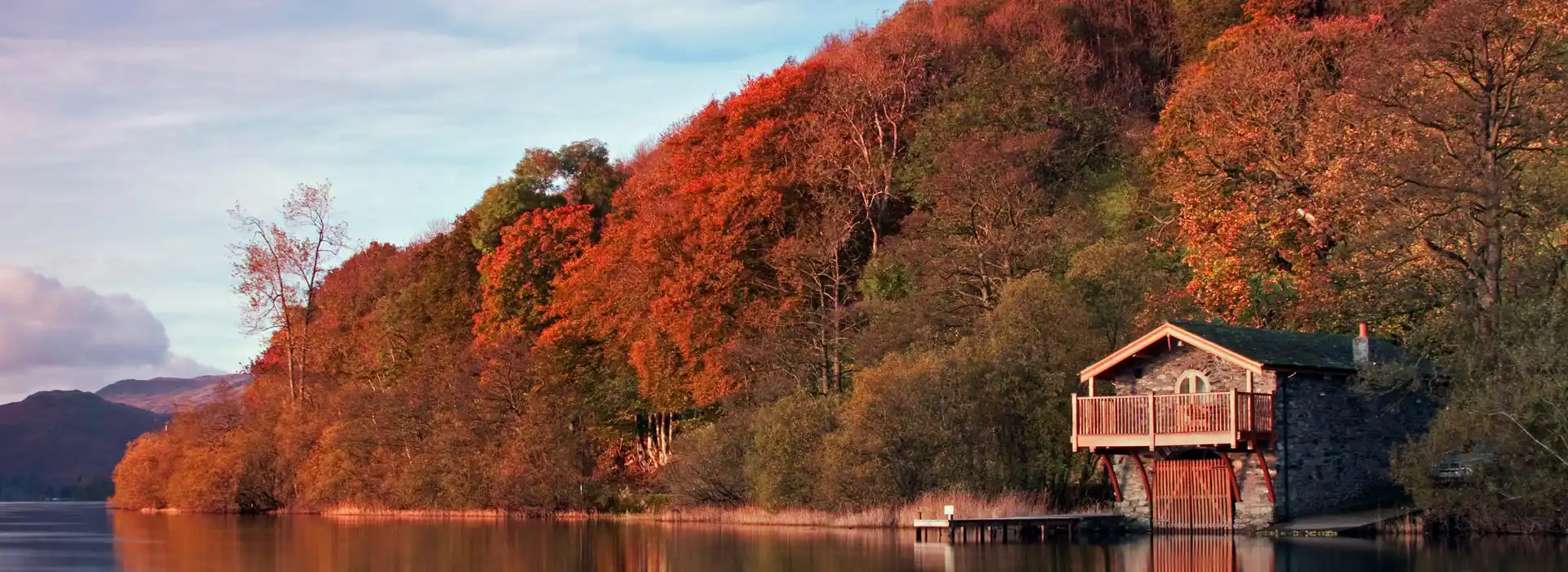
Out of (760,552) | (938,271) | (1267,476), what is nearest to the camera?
(760,552)

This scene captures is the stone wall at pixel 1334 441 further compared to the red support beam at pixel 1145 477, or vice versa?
the red support beam at pixel 1145 477

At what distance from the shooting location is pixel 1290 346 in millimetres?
35281

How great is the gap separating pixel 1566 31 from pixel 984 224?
59.9 ft

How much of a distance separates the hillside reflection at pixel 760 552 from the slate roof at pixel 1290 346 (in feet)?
13.6

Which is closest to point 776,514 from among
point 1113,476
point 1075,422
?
point 1113,476

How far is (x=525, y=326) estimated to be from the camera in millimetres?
63500

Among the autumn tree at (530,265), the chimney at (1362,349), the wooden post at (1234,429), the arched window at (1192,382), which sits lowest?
the wooden post at (1234,429)

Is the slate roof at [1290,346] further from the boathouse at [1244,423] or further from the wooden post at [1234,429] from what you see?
the wooden post at [1234,429]

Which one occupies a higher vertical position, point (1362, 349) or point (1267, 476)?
point (1362, 349)

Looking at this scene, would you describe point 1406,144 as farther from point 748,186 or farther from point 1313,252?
point 748,186

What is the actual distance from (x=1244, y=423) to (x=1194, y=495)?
10.7ft

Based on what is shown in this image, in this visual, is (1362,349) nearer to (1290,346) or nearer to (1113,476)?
(1290,346)

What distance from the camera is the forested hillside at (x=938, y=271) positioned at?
3497cm

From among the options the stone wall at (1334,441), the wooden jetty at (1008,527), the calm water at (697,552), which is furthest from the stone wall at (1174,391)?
the calm water at (697,552)
